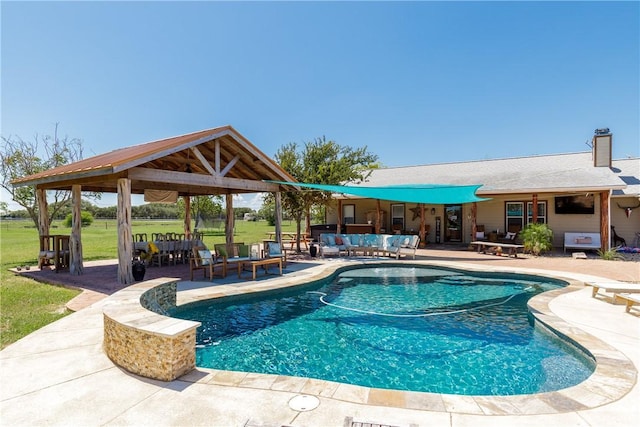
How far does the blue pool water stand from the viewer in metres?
3.88

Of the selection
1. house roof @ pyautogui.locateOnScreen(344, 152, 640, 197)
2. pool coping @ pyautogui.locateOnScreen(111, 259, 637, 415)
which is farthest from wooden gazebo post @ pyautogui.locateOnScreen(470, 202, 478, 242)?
pool coping @ pyautogui.locateOnScreen(111, 259, 637, 415)

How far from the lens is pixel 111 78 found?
43.1 ft

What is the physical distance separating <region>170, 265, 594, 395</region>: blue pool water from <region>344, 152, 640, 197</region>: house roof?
620cm

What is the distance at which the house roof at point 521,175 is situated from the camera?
12.8 m

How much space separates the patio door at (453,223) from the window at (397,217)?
229cm

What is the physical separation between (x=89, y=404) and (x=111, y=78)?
14089mm

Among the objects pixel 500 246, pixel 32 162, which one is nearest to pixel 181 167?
pixel 32 162

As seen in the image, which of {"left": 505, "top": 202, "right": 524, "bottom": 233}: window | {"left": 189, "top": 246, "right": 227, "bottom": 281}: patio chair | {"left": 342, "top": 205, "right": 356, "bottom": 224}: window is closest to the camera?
{"left": 189, "top": 246, "right": 227, "bottom": 281}: patio chair

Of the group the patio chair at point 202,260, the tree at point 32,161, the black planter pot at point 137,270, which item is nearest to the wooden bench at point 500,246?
the patio chair at point 202,260

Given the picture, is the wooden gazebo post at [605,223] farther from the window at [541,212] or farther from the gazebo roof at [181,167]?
the gazebo roof at [181,167]

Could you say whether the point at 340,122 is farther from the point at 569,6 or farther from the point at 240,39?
the point at 569,6

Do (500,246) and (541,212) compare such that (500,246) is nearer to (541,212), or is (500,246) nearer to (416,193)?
(541,212)

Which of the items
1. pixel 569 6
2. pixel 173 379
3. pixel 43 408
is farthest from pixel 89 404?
pixel 569 6

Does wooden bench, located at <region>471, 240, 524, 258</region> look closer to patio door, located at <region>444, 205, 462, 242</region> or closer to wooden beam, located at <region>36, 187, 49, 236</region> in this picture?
patio door, located at <region>444, 205, 462, 242</region>
